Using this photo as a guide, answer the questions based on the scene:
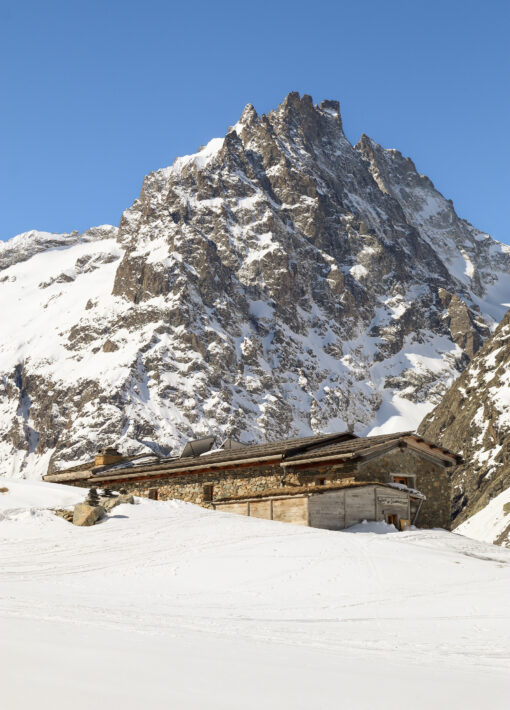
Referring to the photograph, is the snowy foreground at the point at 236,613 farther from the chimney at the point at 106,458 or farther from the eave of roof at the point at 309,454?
the chimney at the point at 106,458

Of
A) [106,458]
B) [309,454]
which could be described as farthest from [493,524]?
[309,454]

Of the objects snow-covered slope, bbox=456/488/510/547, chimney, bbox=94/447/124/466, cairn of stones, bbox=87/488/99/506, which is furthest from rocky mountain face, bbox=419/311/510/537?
cairn of stones, bbox=87/488/99/506

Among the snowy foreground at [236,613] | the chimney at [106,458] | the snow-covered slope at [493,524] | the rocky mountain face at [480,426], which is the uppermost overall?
the rocky mountain face at [480,426]

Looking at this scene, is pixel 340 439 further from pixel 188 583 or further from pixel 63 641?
pixel 63 641

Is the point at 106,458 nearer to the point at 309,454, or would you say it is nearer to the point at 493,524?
the point at 309,454

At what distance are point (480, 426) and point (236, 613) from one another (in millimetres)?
91875

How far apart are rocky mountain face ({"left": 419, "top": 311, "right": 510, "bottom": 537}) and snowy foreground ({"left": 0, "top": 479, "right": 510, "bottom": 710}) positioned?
65627 mm

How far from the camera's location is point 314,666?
330 inches

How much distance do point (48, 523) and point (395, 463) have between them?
13200mm

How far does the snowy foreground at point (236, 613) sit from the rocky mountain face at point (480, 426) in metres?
65.6

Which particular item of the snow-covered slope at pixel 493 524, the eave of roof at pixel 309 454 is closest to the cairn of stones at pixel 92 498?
the eave of roof at pixel 309 454

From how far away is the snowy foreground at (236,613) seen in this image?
22.6 ft

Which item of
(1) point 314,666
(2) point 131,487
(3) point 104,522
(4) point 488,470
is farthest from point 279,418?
(1) point 314,666

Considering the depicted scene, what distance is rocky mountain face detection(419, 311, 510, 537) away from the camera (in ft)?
291
